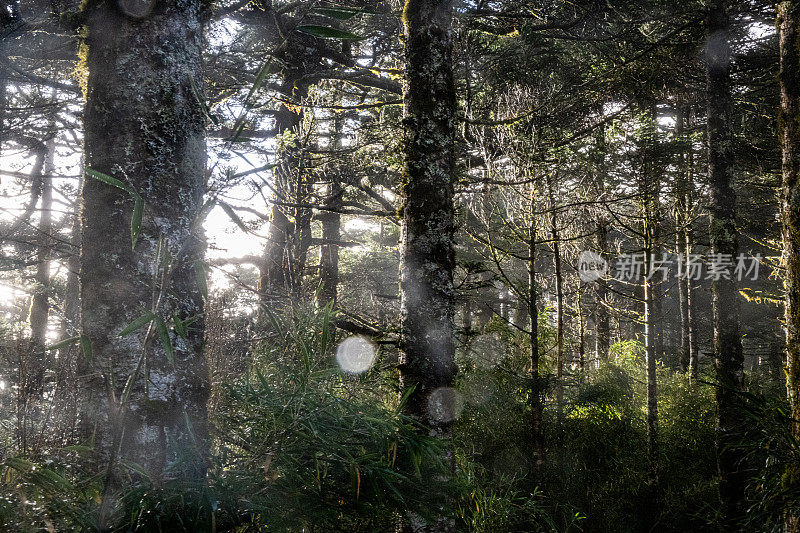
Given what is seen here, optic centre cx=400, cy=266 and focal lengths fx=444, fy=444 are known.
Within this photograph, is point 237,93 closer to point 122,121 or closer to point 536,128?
point 536,128

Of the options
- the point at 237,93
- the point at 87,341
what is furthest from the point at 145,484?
the point at 237,93

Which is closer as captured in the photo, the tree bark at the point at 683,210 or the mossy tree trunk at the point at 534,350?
the mossy tree trunk at the point at 534,350

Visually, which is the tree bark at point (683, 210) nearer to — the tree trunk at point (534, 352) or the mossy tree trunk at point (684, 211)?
the mossy tree trunk at point (684, 211)

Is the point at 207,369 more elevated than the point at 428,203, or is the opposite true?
the point at 428,203

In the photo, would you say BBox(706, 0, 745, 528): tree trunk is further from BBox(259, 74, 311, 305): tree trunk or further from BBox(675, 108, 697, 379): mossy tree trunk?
BBox(259, 74, 311, 305): tree trunk

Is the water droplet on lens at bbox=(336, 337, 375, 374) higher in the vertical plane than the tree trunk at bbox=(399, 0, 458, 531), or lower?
lower

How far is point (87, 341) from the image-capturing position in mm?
911

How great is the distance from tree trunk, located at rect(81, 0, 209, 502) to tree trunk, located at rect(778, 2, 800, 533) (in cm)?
287

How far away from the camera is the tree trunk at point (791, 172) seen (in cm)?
235

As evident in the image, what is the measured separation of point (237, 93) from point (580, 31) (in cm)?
593

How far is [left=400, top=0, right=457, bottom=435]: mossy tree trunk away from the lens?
304cm

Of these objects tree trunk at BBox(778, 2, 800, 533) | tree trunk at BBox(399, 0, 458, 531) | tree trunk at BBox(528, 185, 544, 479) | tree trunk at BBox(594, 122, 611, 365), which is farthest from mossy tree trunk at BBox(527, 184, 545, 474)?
tree trunk at BBox(778, 2, 800, 533)

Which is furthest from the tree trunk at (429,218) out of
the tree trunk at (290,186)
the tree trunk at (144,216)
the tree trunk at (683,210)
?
the tree trunk at (683,210)

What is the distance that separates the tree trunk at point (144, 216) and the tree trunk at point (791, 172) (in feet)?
9.42
